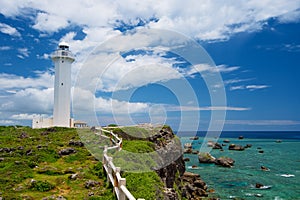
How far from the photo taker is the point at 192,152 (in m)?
77.2

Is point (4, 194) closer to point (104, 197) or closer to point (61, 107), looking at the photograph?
point (104, 197)

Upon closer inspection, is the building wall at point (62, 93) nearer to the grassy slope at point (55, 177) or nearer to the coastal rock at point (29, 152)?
the grassy slope at point (55, 177)

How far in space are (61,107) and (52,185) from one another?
Answer: 25.9 metres

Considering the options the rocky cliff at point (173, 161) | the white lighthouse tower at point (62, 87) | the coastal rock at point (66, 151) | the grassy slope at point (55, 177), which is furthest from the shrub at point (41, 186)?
the white lighthouse tower at point (62, 87)

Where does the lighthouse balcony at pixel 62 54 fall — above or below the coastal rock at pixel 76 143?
above

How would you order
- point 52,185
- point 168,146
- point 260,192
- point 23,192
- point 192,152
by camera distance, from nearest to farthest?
1. point 23,192
2. point 52,185
3. point 168,146
4. point 260,192
5. point 192,152

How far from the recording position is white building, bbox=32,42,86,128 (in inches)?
1417

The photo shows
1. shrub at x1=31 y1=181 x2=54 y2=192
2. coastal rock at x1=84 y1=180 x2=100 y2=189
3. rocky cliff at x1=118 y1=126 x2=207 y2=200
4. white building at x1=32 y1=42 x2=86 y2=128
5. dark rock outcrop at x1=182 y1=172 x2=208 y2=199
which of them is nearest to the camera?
shrub at x1=31 y1=181 x2=54 y2=192

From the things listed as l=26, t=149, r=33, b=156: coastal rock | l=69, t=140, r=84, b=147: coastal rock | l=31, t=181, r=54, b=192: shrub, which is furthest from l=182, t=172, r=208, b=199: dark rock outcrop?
l=31, t=181, r=54, b=192: shrub

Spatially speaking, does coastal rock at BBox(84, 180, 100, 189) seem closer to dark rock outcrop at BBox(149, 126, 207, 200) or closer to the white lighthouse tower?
dark rock outcrop at BBox(149, 126, 207, 200)

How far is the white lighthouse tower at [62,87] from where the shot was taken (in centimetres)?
3608

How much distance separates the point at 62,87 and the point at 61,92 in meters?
0.74

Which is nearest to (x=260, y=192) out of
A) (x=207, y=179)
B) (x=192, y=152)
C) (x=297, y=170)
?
(x=207, y=179)

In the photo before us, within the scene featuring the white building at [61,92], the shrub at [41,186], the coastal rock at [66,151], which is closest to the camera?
the shrub at [41,186]
